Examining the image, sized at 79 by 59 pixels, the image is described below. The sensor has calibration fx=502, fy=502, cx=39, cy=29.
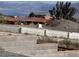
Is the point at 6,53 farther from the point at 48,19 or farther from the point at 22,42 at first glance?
the point at 48,19

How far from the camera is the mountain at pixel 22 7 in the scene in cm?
534

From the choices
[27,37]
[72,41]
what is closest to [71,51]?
[72,41]

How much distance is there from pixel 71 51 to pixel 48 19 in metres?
0.42

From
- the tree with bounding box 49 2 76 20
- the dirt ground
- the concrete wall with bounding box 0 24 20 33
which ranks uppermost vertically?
the tree with bounding box 49 2 76 20

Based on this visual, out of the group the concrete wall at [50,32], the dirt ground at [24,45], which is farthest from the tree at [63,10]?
the dirt ground at [24,45]

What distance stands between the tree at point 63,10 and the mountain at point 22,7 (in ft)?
0.20

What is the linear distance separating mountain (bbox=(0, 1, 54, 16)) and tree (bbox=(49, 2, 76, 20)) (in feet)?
0.20

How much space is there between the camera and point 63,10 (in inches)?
211

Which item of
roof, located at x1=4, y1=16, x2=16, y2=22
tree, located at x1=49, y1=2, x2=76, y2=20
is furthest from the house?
tree, located at x1=49, y1=2, x2=76, y2=20

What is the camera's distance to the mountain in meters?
5.34

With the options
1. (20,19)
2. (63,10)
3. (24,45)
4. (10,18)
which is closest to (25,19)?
(20,19)

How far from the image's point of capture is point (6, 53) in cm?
534

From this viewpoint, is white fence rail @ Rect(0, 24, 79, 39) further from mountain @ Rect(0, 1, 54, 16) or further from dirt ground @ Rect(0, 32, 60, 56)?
mountain @ Rect(0, 1, 54, 16)

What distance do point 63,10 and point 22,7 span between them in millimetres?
438
